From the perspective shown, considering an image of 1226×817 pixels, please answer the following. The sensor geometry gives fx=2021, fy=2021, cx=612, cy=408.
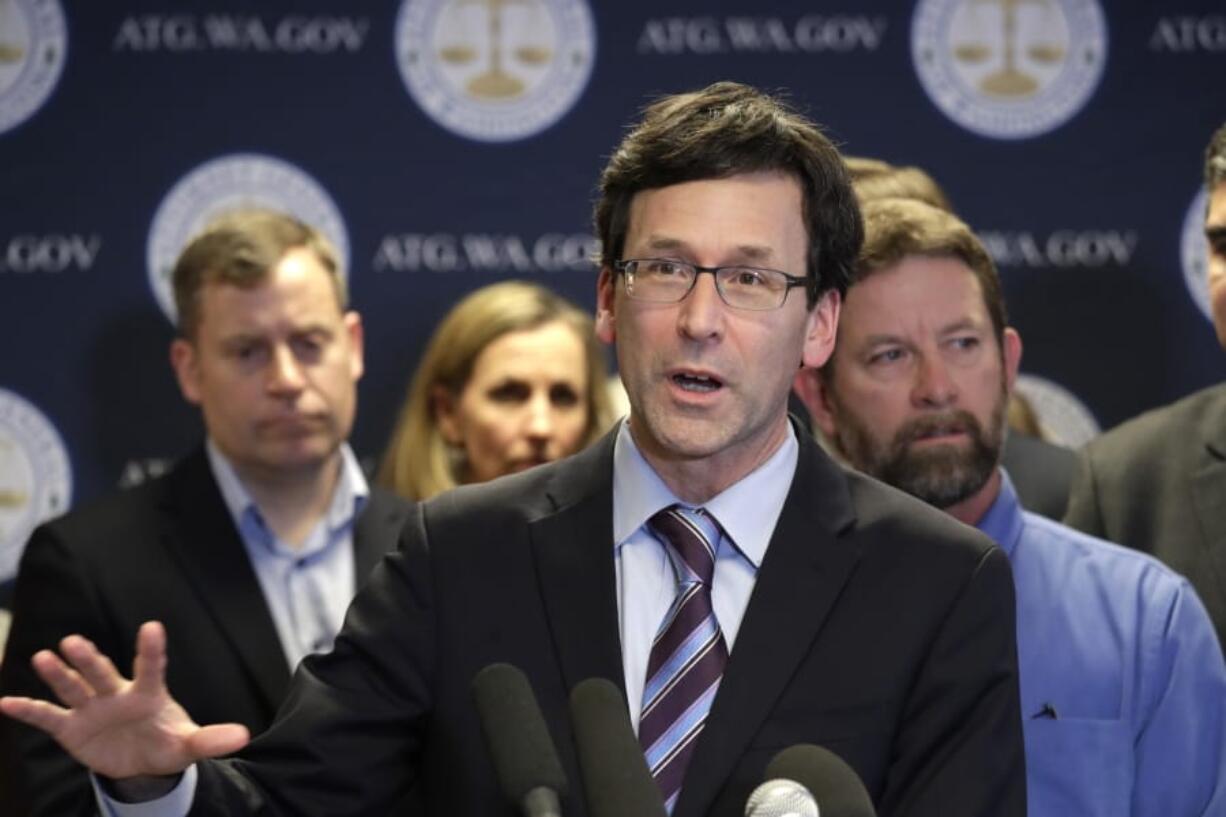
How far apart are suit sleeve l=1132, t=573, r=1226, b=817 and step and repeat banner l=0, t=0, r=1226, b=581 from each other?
5.72 ft

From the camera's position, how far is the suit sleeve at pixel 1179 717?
2.56m

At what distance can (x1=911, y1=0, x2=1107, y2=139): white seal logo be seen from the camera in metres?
4.37

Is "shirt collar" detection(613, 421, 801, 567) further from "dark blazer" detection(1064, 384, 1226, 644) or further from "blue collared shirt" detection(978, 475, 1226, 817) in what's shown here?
"dark blazer" detection(1064, 384, 1226, 644)

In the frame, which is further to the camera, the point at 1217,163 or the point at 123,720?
the point at 1217,163

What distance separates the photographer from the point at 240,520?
3756 mm

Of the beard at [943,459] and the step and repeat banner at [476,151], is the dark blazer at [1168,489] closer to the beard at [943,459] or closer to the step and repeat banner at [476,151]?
the beard at [943,459]

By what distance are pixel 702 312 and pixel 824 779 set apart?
677 mm

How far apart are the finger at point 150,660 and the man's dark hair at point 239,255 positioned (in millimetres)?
1962

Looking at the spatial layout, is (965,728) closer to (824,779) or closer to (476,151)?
(824,779)

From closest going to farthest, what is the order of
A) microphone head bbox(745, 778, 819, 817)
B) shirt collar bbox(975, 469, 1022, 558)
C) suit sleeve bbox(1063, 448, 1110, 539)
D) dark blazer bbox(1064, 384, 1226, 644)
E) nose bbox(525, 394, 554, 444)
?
microphone head bbox(745, 778, 819, 817)
shirt collar bbox(975, 469, 1022, 558)
dark blazer bbox(1064, 384, 1226, 644)
suit sleeve bbox(1063, 448, 1110, 539)
nose bbox(525, 394, 554, 444)

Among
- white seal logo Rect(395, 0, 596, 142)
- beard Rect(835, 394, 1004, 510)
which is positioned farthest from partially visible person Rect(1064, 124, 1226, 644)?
white seal logo Rect(395, 0, 596, 142)

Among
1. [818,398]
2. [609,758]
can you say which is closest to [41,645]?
[818,398]

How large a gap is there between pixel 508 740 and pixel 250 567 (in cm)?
208

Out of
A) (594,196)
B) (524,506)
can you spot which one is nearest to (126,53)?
(594,196)
